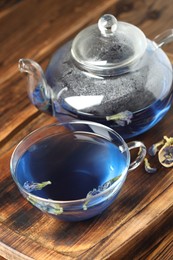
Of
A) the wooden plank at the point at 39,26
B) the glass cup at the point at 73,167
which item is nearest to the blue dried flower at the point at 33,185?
the glass cup at the point at 73,167

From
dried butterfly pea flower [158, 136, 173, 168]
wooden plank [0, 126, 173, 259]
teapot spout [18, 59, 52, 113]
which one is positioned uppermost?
teapot spout [18, 59, 52, 113]

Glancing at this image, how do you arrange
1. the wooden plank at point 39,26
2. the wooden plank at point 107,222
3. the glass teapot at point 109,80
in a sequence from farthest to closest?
1. the wooden plank at point 39,26
2. the glass teapot at point 109,80
3. the wooden plank at point 107,222

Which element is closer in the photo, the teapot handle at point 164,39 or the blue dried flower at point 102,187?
the blue dried flower at point 102,187

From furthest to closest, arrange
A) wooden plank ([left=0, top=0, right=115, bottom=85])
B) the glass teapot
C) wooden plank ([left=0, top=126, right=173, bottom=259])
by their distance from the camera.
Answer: wooden plank ([left=0, top=0, right=115, bottom=85]) → the glass teapot → wooden plank ([left=0, top=126, right=173, bottom=259])

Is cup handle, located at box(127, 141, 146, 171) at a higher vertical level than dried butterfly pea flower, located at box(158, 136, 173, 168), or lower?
higher

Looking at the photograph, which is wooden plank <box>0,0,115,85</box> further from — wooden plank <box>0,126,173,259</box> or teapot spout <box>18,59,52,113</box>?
wooden plank <box>0,126,173,259</box>

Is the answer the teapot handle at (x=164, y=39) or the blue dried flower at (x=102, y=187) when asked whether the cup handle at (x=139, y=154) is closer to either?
the blue dried flower at (x=102, y=187)

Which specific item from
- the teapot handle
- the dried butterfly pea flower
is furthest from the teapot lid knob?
the dried butterfly pea flower

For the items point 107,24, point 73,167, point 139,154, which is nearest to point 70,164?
point 73,167
